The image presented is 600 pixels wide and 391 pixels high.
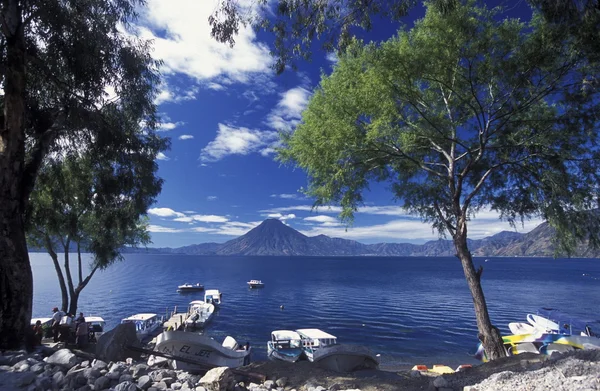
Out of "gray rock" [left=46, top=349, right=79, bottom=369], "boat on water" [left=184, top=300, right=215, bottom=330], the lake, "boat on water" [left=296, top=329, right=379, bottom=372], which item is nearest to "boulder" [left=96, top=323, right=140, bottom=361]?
"gray rock" [left=46, top=349, right=79, bottom=369]

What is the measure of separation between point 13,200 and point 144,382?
5758mm

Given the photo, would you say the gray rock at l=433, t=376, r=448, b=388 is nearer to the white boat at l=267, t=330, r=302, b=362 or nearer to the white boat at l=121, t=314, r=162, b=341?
the white boat at l=267, t=330, r=302, b=362

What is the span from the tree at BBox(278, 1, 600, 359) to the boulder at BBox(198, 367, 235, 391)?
6.74 m

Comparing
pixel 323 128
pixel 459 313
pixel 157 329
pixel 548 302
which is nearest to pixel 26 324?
pixel 323 128

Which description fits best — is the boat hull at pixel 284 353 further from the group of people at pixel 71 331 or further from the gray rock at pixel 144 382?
the gray rock at pixel 144 382

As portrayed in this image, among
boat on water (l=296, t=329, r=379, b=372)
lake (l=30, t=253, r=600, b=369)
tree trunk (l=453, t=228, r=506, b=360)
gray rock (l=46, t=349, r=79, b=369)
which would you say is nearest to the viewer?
gray rock (l=46, t=349, r=79, b=369)

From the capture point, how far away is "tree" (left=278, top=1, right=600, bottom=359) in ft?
31.9

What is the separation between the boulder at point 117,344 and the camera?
802 cm

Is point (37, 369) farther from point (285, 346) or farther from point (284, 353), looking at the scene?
point (285, 346)

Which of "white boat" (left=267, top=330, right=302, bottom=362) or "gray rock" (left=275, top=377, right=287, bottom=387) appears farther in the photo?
"white boat" (left=267, top=330, right=302, bottom=362)

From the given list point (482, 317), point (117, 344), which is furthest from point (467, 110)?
point (117, 344)

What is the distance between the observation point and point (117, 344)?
833cm

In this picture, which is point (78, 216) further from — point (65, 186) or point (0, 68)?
point (0, 68)

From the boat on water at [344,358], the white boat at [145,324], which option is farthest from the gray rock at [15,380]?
the white boat at [145,324]
